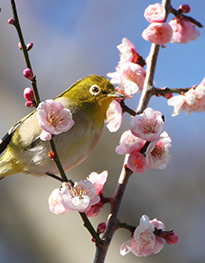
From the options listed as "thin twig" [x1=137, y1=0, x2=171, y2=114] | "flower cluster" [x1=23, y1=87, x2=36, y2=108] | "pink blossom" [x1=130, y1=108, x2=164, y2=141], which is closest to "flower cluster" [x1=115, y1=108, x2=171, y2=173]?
"pink blossom" [x1=130, y1=108, x2=164, y2=141]

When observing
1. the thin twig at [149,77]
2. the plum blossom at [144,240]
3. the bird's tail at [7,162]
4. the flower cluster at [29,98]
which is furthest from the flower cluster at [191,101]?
the bird's tail at [7,162]

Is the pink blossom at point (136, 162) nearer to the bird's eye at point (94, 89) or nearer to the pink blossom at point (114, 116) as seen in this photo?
the pink blossom at point (114, 116)

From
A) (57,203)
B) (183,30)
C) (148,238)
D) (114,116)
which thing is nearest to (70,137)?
(114,116)

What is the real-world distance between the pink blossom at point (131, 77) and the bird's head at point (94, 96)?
0.18 ft

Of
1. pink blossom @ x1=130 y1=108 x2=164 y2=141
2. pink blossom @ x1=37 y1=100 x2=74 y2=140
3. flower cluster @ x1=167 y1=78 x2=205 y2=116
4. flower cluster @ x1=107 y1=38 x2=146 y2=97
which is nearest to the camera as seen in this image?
pink blossom @ x1=37 y1=100 x2=74 y2=140

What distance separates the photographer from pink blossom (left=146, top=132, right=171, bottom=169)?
140 centimetres

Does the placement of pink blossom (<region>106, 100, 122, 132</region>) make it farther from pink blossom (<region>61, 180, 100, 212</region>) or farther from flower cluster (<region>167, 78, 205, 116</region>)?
pink blossom (<region>61, 180, 100, 212</region>)

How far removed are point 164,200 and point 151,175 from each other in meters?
0.25

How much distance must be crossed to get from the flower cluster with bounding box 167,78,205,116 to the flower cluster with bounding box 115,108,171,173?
0.72 ft

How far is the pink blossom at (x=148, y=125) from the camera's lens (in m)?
1.35

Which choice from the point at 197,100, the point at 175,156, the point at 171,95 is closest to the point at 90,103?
the point at 171,95

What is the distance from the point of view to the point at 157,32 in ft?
5.30

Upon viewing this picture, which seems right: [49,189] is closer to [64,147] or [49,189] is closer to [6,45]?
[6,45]

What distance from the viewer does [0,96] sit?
3.70 meters
